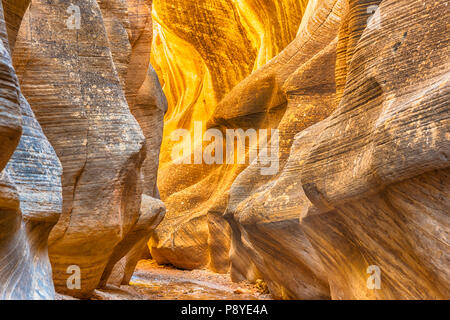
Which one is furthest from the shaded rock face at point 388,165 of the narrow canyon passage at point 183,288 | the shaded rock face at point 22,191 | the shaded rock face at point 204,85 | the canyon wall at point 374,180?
the shaded rock face at point 204,85

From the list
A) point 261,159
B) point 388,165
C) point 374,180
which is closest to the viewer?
point 388,165

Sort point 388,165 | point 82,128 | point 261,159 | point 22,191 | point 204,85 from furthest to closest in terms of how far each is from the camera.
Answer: point 204,85
point 261,159
point 82,128
point 388,165
point 22,191

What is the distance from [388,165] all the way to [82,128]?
311 cm

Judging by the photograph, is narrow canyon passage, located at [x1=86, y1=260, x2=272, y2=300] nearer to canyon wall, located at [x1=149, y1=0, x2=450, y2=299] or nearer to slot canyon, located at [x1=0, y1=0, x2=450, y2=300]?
slot canyon, located at [x1=0, y1=0, x2=450, y2=300]

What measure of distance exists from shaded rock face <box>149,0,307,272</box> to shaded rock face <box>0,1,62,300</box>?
7.44m

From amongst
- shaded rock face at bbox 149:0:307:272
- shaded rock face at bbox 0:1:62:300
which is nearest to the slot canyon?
shaded rock face at bbox 0:1:62:300

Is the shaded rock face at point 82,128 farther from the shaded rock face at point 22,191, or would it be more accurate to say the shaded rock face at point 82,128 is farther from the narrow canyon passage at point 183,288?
the shaded rock face at point 22,191

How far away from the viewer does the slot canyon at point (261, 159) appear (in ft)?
11.8

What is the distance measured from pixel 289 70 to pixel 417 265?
253 inches

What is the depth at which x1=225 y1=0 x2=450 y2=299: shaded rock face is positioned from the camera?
3641 mm

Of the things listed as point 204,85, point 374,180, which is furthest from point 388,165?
point 204,85

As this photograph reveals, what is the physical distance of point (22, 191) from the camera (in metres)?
3.50

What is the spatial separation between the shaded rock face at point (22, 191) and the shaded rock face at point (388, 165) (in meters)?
2.13

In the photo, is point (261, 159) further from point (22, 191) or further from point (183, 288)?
point (22, 191)
